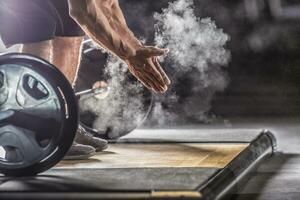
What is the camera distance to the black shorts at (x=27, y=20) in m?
2.53

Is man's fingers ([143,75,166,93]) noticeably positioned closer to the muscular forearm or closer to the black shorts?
the muscular forearm

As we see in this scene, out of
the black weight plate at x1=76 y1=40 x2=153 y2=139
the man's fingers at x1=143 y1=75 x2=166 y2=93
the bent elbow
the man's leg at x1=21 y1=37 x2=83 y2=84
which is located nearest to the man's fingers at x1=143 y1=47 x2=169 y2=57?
the man's fingers at x1=143 y1=75 x2=166 y2=93

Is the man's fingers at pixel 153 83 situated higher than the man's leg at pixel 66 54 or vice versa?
the man's leg at pixel 66 54

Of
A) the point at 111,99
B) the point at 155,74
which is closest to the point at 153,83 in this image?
the point at 155,74

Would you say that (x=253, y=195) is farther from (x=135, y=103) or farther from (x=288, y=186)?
(x=135, y=103)

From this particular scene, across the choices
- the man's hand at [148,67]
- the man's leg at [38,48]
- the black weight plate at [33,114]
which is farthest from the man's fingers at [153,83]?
the black weight plate at [33,114]

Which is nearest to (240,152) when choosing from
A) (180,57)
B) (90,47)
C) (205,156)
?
(205,156)

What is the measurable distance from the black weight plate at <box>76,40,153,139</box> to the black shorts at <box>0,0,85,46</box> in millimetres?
834

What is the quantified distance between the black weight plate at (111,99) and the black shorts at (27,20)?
0.83 m

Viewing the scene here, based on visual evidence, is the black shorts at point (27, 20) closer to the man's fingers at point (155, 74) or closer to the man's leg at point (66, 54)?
the man's leg at point (66, 54)

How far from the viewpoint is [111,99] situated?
355 centimetres

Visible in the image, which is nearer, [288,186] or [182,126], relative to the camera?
[288,186]

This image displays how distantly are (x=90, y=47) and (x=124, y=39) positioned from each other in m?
0.72

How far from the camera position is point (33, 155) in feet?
7.44
